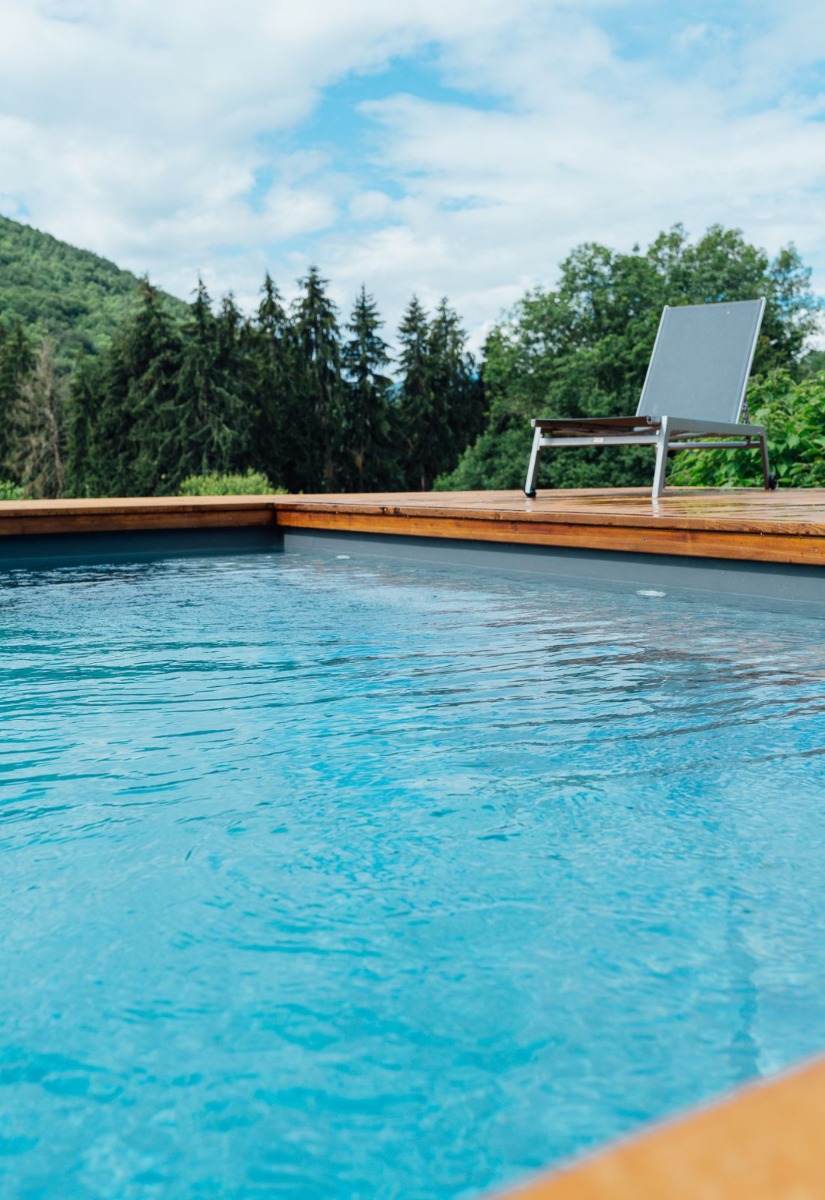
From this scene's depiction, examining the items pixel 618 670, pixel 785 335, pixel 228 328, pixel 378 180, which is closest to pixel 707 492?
pixel 618 670

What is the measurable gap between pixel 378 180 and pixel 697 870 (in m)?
39.3

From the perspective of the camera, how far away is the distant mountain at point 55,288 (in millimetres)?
42969

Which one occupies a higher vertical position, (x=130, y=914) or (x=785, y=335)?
(x=785, y=335)

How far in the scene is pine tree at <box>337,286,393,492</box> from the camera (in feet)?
122

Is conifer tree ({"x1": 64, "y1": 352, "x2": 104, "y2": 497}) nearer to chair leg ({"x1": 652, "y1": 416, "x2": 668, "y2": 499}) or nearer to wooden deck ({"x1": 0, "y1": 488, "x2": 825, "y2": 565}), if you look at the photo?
wooden deck ({"x1": 0, "y1": 488, "x2": 825, "y2": 565})

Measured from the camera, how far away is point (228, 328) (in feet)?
114

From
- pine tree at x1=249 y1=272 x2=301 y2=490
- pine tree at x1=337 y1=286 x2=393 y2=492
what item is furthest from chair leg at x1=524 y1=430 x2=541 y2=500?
pine tree at x1=337 y1=286 x2=393 y2=492

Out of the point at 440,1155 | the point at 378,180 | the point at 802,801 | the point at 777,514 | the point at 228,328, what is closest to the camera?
the point at 440,1155

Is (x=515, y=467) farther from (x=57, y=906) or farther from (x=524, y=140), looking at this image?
(x=57, y=906)

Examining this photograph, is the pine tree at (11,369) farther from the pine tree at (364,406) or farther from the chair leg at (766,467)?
the chair leg at (766,467)

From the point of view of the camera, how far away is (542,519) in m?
4.71

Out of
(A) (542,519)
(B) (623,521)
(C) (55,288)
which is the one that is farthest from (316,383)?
(B) (623,521)

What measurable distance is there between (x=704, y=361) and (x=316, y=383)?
31.7m

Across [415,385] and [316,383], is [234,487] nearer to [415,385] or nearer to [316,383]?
[316,383]
